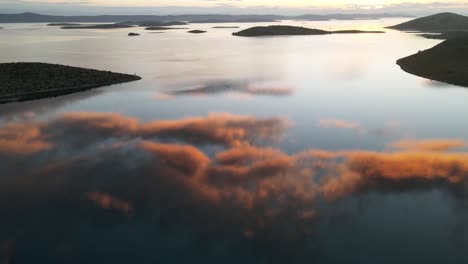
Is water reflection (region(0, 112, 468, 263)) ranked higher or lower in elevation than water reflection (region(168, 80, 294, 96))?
lower

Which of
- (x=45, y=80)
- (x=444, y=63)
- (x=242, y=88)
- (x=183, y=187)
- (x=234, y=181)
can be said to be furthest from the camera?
(x=444, y=63)

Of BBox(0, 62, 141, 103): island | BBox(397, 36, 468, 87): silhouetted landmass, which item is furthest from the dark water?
BBox(397, 36, 468, 87): silhouetted landmass

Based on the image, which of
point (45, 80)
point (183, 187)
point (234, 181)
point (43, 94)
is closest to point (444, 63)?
point (234, 181)

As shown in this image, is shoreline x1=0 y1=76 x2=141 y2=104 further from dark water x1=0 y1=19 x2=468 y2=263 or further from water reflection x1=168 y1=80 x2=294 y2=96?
water reflection x1=168 y1=80 x2=294 y2=96

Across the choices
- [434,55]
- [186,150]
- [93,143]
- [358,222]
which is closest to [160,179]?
[186,150]

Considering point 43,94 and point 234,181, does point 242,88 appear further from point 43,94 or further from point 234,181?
point 234,181

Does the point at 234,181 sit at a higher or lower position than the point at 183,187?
higher

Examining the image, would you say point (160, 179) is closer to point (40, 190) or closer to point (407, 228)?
point (40, 190)
